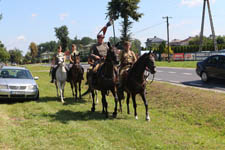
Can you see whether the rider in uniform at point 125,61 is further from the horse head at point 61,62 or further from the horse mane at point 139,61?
the horse head at point 61,62

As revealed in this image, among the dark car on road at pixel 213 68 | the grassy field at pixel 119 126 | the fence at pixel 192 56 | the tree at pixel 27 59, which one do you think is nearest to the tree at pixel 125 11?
the fence at pixel 192 56

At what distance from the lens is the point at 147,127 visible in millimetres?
7371

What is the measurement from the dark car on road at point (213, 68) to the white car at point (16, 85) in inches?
421

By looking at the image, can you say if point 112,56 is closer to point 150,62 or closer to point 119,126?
point 150,62

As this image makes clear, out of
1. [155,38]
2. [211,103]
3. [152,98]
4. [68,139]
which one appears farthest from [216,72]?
[155,38]

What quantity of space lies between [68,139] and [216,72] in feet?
38.4

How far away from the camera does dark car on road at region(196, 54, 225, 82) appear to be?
14.8 metres

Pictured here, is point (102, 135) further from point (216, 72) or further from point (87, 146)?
point (216, 72)

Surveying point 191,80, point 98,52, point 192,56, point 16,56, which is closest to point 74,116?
point 98,52

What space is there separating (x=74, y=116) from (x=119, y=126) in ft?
7.22

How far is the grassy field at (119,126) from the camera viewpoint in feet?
19.8

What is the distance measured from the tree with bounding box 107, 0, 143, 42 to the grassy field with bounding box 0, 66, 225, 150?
1782 inches

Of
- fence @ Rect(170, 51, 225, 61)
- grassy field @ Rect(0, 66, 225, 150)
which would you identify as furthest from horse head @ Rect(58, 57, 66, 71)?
fence @ Rect(170, 51, 225, 61)

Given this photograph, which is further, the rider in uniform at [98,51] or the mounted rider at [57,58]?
the mounted rider at [57,58]
